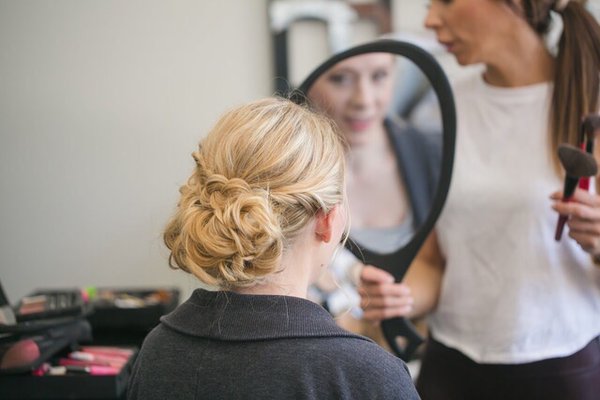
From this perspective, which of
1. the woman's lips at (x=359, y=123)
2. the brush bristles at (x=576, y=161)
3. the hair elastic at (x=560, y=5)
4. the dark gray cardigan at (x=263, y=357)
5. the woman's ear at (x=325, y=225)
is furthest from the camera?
the woman's lips at (x=359, y=123)

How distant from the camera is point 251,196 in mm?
576

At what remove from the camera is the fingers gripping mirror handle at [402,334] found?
38.0 inches

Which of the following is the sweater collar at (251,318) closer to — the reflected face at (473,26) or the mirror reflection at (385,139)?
the mirror reflection at (385,139)

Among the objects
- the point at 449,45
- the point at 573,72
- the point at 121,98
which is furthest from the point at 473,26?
the point at 121,98

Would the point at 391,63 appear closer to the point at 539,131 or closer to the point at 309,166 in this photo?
the point at 539,131

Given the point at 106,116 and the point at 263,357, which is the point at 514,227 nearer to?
the point at 263,357

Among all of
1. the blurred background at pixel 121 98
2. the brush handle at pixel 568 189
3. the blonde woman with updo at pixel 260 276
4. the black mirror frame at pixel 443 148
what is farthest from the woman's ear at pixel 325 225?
the blurred background at pixel 121 98

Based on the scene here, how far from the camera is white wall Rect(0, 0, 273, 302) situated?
1.56 meters

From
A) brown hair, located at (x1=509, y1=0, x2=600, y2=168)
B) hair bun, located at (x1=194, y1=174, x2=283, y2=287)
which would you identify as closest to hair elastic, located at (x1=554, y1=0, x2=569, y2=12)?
brown hair, located at (x1=509, y1=0, x2=600, y2=168)

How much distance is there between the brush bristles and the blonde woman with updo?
36 cm

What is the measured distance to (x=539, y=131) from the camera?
90cm

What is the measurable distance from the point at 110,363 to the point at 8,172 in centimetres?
78

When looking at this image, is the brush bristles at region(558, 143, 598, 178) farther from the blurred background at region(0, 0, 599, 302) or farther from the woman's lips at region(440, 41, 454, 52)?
the blurred background at region(0, 0, 599, 302)

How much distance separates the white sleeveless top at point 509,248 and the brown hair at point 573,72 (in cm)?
3
